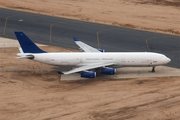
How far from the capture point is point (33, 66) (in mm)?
54594

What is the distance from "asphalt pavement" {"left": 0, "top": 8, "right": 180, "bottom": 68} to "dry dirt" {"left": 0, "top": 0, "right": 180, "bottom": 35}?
3689mm

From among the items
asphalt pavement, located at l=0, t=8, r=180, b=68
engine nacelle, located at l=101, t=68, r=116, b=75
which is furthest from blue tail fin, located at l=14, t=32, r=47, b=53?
engine nacelle, located at l=101, t=68, r=116, b=75

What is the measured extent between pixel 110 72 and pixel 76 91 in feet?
25.7

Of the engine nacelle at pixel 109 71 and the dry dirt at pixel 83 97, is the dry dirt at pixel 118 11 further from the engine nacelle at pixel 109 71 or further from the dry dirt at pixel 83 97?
the dry dirt at pixel 83 97

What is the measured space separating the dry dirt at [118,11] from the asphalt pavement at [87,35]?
3.69 m

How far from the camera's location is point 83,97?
43312mm

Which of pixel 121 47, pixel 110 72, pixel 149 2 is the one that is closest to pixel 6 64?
pixel 110 72

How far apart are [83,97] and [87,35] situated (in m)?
27.7

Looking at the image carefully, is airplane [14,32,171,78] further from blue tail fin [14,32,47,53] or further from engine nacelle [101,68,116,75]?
engine nacelle [101,68,116,75]

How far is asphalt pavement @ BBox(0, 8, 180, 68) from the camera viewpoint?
61688mm

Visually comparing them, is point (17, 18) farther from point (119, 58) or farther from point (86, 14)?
point (119, 58)

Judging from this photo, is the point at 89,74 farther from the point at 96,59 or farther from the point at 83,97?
the point at 83,97

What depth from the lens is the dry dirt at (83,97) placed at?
129 ft

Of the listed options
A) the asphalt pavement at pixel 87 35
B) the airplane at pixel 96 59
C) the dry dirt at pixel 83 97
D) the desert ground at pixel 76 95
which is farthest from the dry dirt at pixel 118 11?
the dry dirt at pixel 83 97
